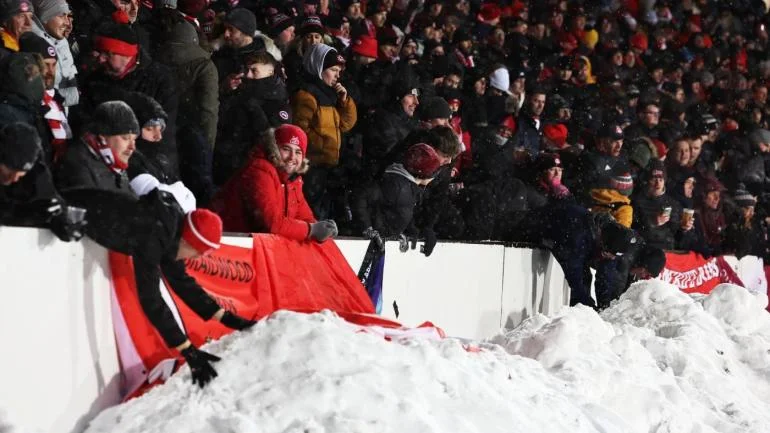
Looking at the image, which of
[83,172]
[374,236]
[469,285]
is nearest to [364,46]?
[469,285]

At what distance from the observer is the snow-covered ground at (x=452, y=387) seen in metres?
5.23

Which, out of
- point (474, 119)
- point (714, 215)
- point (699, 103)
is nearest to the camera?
point (474, 119)

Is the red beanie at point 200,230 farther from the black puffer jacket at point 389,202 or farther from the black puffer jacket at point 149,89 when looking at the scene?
the black puffer jacket at point 389,202

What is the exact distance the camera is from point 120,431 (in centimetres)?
510

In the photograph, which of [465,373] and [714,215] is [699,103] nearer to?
[714,215]

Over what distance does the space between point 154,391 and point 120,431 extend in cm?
36

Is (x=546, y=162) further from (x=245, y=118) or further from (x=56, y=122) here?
(x=56, y=122)

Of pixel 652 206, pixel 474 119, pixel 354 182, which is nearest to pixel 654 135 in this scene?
pixel 652 206

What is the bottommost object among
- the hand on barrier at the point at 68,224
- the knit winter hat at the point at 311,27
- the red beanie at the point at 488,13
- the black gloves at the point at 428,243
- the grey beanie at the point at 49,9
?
the black gloves at the point at 428,243

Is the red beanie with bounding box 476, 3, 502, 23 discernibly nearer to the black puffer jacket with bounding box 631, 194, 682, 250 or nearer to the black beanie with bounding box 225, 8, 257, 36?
the black puffer jacket with bounding box 631, 194, 682, 250

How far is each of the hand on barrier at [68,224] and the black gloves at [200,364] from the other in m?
0.78

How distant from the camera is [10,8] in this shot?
7.04 metres

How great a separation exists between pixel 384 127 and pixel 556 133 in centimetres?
492

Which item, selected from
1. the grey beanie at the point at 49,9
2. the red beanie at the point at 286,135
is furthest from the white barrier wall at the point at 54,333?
the grey beanie at the point at 49,9
